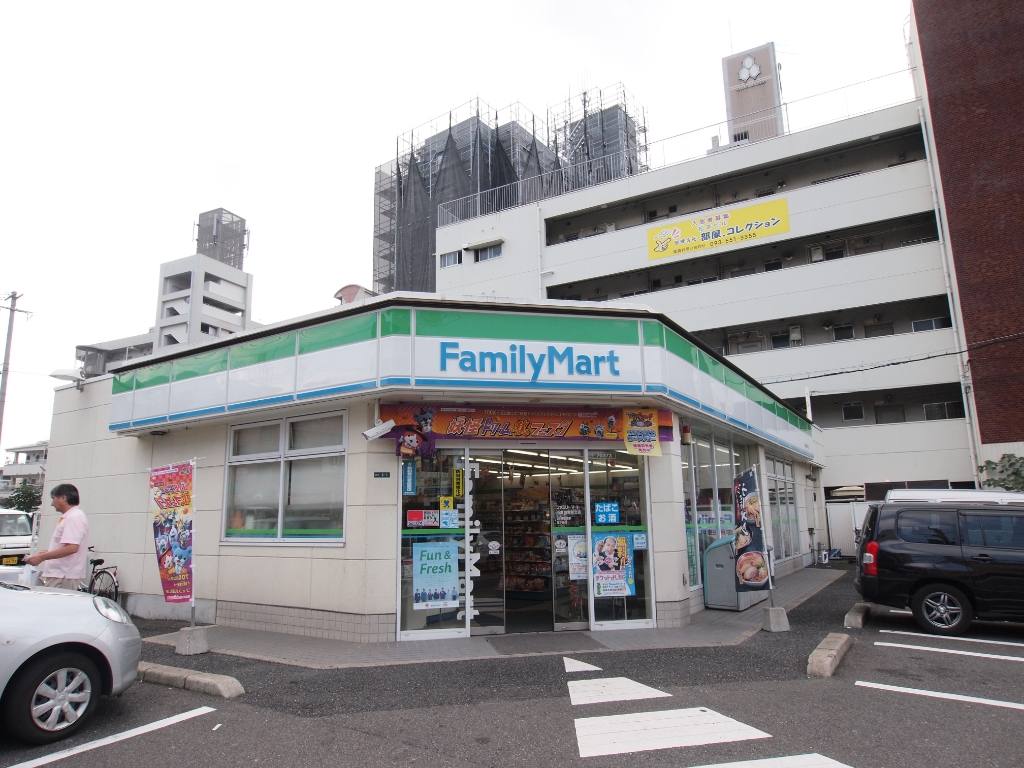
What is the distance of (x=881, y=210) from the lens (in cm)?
2564

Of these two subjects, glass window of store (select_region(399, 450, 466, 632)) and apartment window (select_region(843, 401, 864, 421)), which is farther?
apartment window (select_region(843, 401, 864, 421))

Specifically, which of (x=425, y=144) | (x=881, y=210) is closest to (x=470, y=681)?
(x=881, y=210)

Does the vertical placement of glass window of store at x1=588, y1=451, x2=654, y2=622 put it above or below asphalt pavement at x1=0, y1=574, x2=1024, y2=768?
above

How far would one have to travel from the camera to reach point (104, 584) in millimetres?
11477

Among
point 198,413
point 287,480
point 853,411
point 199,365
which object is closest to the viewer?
point 287,480

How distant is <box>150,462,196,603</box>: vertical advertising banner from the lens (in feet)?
27.3

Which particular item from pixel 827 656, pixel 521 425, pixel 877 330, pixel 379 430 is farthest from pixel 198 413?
pixel 877 330

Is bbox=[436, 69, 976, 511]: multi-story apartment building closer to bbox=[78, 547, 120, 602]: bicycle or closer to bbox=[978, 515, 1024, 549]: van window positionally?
bbox=[978, 515, 1024, 549]: van window

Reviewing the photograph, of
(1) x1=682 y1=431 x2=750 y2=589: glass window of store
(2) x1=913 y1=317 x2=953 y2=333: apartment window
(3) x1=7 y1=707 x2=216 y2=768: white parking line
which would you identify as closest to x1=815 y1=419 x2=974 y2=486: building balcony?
(2) x1=913 y1=317 x2=953 y2=333: apartment window

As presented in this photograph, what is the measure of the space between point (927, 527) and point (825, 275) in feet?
63.5

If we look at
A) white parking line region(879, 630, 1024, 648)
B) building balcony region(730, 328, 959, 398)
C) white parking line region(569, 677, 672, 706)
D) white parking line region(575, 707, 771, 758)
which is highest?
building balcony region(730, 328, 959, 398)

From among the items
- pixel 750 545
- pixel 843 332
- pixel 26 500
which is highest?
pixel 843 332

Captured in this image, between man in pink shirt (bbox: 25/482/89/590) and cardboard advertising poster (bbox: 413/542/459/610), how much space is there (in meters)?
3.82

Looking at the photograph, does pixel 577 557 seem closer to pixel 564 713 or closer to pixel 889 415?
pixel 564 713
